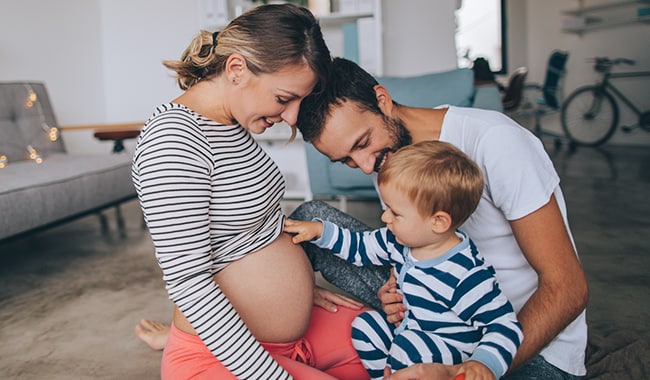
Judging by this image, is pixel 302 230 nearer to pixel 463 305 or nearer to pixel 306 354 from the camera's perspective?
pixel 306 354

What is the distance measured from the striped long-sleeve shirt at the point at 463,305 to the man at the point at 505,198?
0.07 metres

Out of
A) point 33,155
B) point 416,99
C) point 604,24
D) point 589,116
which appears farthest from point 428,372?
point 604,24

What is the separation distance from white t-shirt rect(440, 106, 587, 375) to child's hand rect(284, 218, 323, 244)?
330 millimetres

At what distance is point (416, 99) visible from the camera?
2529mm

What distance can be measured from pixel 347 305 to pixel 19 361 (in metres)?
1.01

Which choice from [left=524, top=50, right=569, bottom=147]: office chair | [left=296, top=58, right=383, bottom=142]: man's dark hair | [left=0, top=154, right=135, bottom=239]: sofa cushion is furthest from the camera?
[left=524, top=50, right=569, bottom=147]: office chair

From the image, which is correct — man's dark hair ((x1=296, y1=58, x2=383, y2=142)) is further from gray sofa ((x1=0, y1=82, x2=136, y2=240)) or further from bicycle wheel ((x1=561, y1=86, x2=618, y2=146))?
bicycle wheel ((x1=561, y1=86, x2=618, y2=146))

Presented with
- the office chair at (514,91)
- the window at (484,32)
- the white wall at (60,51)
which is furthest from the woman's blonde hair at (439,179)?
the window at (484,32)

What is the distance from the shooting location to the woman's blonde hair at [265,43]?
903 millimetres

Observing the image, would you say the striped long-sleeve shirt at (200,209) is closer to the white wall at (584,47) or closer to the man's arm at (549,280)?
the man's arm at (549,280)

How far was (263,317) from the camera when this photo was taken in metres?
1.04

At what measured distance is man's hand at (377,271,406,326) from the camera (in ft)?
3.73

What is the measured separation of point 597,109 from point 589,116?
12 cm

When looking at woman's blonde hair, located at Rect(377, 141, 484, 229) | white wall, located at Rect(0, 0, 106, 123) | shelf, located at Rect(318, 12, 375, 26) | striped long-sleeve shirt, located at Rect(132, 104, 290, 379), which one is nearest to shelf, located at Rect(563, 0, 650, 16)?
shelf, located at Rect(318, 12, 375, 26)
